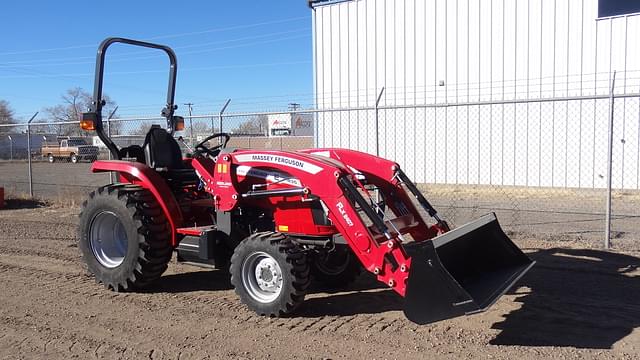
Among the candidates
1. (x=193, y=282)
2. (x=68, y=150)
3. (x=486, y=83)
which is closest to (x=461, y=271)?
(x=193, y=282)

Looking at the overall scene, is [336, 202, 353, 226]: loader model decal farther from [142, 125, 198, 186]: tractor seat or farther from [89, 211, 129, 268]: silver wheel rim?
[89, 211, 129, 268]: silver wheel rim

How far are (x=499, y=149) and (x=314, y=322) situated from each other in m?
12.0

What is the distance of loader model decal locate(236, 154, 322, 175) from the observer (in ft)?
15.6

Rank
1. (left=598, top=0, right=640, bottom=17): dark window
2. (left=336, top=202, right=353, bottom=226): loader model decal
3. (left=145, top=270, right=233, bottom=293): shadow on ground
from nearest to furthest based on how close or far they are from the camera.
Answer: (left=336, top=202, right=353, bottom=226): loader model decal, (left=145, top=270, right=233, bottom=293): shadow on ground, (left=598, top=0, right=640, bottom=17): dark window

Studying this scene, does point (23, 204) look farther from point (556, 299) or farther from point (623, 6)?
point (623, 6)

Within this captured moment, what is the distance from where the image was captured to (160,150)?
19.8ft

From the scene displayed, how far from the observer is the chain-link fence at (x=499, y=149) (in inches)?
456

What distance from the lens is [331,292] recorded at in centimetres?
566

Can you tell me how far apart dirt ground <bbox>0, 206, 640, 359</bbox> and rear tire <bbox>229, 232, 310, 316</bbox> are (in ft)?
0.50

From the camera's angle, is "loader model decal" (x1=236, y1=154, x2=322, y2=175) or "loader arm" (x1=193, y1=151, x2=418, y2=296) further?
"loader model decal" (x1=236, y1=154, x2=322, y2=175)

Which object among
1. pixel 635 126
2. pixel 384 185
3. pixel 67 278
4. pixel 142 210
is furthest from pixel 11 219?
pixel 635 126

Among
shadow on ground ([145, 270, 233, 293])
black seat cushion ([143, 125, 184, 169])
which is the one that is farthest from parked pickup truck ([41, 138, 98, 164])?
black seat cushion ([143, 125, 184, 169])

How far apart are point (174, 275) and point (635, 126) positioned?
12075 mm

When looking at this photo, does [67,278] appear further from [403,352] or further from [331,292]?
[403,352]
